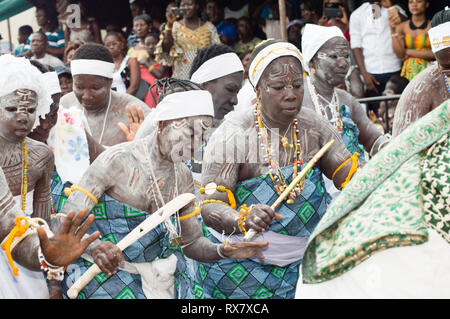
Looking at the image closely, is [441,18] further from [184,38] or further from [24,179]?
[184,38]

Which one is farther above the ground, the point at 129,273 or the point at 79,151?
the point at 79,151

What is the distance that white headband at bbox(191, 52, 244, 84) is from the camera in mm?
5773

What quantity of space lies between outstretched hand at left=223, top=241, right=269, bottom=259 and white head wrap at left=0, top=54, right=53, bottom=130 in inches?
52.0

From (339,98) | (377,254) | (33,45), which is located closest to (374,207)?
(377,254)

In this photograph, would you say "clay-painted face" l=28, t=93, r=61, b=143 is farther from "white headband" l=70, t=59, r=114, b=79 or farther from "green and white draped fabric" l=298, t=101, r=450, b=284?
"green and white draped fabric" l=298, t=101, r=450, b=284

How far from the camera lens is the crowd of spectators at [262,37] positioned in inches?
343

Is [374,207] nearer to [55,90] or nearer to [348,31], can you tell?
[55,90]

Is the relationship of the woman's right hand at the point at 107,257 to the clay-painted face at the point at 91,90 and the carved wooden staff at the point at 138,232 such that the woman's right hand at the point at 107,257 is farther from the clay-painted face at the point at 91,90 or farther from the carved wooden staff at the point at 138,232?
the clay-painted face at the point at 91,90

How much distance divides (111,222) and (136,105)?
8.49 feet

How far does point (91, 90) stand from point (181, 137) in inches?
98.1

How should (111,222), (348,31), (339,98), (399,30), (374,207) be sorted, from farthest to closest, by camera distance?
1. (348,31)
2. (399,30)
3. (339,98)
4. (111,222)
5. (374,207)

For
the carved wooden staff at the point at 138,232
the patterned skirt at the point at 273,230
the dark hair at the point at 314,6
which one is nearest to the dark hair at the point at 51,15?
the dark hair at the point at 314,6

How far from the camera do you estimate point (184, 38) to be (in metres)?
9.16
